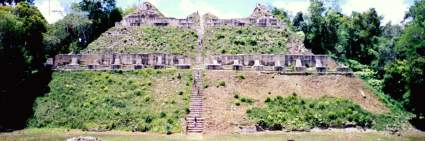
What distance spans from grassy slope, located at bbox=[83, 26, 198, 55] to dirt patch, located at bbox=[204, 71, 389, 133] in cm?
996

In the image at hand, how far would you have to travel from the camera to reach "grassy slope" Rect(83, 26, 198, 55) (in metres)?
61.9

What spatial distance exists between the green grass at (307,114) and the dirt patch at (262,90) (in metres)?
1.02

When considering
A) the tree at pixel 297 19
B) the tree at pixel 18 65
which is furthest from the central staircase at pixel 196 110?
the tree at pixel 297 19

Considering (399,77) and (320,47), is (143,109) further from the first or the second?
(320,47)

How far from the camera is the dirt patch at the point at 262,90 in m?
46.7

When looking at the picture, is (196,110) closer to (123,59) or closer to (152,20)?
(123,59)

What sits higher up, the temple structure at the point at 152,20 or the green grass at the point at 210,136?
the temple structure at the point at 152,20

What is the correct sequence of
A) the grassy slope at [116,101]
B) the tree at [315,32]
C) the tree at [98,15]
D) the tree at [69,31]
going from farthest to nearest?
the tree at [98,15], the tree at [315,32], the tree at [69,31], the grassy slope at [116,101]

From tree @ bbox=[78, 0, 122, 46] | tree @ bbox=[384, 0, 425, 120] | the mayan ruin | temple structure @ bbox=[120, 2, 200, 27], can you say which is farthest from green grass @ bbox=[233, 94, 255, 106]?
tree @ bbox=[78, 0, 122, 46]

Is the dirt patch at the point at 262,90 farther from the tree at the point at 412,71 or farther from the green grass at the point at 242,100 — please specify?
the tree at the point at 412,71

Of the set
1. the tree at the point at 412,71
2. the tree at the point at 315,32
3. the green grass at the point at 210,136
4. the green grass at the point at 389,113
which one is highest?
the tree at the point at 315,32

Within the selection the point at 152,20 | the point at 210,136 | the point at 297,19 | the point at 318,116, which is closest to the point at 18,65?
the point at 210,136

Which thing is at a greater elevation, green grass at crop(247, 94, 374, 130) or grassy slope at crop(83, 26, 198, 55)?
grassy slope at crop(83, 26, 198, 55)

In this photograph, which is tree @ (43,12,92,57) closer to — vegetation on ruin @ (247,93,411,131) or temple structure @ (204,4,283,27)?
temple structure @ (204,4,283,27)
